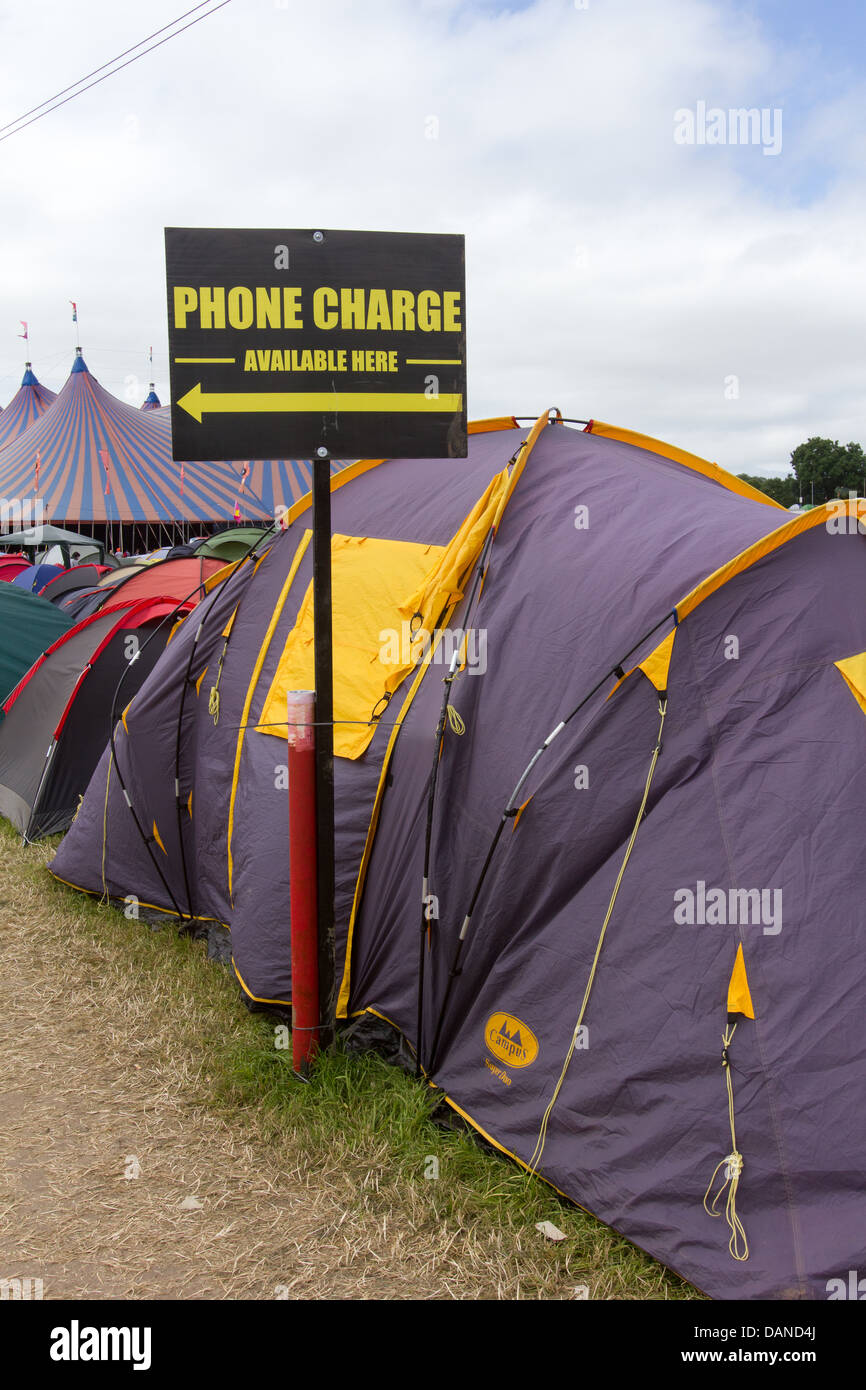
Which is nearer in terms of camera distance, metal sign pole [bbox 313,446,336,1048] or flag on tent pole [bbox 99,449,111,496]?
metal sign pole [bbox 313,446,336,1048]

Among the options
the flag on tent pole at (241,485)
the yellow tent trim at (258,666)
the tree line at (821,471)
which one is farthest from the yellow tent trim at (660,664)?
the tree line at (821,471)

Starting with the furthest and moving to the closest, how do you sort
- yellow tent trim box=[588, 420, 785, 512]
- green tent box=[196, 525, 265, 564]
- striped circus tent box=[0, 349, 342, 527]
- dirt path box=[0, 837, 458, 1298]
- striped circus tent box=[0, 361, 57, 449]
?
striped circus tent box=[0, 361, 57, 449]
striped circus tent box=[0, 349, 342, 527]
green tent box=[196, 525, 265, 564]
yellow tent trim box=[588, 420, 785, 512]
dirt path box=[0, 837, 458, 1298]

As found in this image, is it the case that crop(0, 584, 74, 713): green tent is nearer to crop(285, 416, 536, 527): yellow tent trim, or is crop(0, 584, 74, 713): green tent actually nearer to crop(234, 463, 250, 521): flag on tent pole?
crop(285, 416, 536, 527): yellow tent trim

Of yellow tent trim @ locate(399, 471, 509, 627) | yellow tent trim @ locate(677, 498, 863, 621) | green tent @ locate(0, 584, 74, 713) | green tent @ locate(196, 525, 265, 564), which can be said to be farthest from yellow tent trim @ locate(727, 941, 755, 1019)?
green tent @ locate(0, 584, 74, 713)

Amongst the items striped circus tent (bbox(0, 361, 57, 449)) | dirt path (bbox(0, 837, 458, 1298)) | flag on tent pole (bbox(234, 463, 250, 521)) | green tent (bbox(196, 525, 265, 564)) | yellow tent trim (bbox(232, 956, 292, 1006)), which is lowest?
dirt path (bbox(0, 837, 458, 1298))

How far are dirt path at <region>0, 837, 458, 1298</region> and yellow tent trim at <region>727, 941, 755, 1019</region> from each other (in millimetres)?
1047

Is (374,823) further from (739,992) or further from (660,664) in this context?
(739,992)

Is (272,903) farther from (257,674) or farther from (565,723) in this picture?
(565,723)

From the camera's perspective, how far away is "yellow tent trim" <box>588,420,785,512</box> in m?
4.66

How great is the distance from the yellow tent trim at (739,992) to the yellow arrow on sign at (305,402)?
6.48 ft

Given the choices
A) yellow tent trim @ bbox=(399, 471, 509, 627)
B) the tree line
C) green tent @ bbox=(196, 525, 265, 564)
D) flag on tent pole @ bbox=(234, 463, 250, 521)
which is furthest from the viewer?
the tree line

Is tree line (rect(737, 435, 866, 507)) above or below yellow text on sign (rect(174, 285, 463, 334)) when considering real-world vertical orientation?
above

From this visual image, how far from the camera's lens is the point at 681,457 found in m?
4.89

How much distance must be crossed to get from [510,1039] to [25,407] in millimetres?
36045
